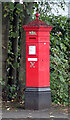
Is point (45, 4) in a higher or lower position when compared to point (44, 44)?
higher

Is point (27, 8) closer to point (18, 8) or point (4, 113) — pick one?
point (18, 8)

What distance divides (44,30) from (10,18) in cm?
198

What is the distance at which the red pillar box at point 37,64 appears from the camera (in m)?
5.74

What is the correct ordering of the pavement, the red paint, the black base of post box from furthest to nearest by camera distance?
the black base of post box, the red paint, the pavement

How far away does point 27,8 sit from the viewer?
22.4ft

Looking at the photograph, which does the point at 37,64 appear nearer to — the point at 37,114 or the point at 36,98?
the point at 36,98

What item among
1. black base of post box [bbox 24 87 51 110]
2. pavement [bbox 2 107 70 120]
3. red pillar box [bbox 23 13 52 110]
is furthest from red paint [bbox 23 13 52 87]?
pavement [bbox 2 107 70 120]

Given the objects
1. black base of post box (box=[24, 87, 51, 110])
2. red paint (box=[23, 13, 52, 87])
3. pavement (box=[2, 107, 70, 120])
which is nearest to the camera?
pavement (box=[2, 107, 70, 120])

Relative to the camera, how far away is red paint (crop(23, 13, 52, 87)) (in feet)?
18.8

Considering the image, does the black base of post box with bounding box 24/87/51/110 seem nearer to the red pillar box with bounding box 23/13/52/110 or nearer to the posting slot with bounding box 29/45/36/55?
the red pillar box with bounding box 23/13/52/110

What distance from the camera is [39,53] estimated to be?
229 inches

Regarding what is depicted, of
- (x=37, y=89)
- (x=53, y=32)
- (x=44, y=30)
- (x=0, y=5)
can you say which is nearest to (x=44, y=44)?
(x=44, y=30)

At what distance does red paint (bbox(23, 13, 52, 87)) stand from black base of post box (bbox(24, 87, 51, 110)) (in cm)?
10

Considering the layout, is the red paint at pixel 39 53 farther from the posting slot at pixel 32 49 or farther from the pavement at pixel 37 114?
the pavement at pixel 37 114
